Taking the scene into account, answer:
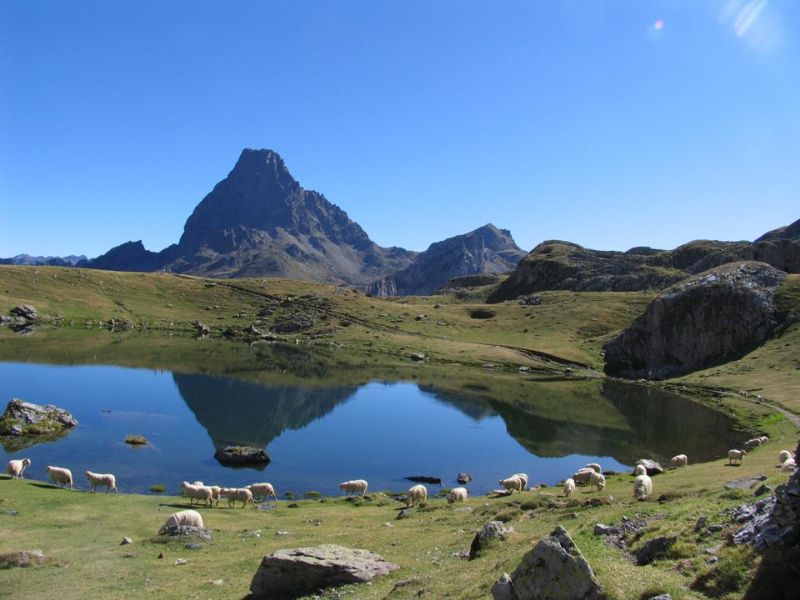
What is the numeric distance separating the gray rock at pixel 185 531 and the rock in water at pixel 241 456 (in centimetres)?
2951

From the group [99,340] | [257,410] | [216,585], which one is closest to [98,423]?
[257,410]

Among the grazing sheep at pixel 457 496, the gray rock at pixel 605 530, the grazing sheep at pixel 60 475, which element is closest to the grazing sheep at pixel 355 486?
the grazing sheep at pixel 457 496

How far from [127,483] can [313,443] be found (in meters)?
27.1

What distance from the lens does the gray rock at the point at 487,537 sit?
2317 cm

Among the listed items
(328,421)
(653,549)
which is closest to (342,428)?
(328,421)

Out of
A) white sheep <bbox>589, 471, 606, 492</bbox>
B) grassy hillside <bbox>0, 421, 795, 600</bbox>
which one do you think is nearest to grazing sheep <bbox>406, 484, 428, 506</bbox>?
grassy hillside <bbox>0, 421, 795, 600</bbox>

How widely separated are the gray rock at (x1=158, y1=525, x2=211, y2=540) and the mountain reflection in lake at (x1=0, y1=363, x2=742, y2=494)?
2040 cm

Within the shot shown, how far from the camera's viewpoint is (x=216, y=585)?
23.7 m

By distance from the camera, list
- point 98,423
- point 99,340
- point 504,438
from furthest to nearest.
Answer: point 99,340 < point 504,438 < point 98,423

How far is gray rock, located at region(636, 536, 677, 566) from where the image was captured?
1844cm

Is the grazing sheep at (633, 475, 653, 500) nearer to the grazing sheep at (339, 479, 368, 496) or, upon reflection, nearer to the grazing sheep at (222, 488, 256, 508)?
the grazing sheep at (339, 479, 368, 496)

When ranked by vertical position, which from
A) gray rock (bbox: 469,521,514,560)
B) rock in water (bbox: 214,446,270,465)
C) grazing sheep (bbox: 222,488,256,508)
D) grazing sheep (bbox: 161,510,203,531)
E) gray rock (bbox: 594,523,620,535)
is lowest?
rock in water (bbox: 214,446,270,465)

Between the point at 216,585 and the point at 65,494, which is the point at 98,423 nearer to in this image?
the point at 65,494

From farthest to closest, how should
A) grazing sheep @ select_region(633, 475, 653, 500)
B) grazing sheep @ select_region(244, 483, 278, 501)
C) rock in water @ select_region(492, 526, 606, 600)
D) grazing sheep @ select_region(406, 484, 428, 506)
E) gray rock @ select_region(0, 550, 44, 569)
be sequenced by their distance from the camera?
grazing sheep @ select_region(244, 483, 278, 501) → grazing sheep @ select_region(406, 484, 428, 506) → grazing sheep @ select_region(633, 475, 653, 500) → gray rock @ select_region(0, 550, 44, 569) → rock in water @ select_region(492, 526, 606, 600)
